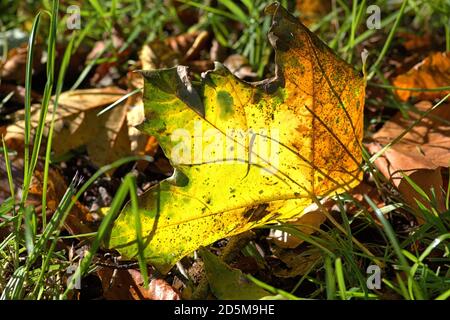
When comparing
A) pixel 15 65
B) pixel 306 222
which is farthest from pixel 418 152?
pixel 15 65

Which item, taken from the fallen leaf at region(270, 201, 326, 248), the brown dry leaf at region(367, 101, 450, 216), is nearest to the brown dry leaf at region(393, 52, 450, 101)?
the brown dry leaf at region(367, 101, 450, 216)

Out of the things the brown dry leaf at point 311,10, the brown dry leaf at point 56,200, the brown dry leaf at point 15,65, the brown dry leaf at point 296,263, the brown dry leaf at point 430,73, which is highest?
the brown dry leaf at point 311,10

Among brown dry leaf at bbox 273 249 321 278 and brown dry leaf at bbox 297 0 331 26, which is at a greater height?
brown dry leaf at bbox 297 0 331 26

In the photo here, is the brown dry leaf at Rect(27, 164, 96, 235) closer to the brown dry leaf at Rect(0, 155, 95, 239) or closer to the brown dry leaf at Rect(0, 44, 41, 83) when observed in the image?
the brown dry leaf at Rect(0, 155, 95, 239)

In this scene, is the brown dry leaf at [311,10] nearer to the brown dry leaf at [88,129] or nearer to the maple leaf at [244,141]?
the brown dry leaf at [88,129]

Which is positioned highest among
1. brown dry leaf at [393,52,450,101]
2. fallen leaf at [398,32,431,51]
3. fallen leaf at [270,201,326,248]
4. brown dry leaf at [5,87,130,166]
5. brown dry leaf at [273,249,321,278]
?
fallen leaf at [398,32,431,51]

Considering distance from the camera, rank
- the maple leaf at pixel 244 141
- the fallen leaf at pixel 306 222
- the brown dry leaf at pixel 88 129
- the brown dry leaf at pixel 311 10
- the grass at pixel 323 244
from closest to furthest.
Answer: the grass at pixel 323 244 → the maple leaf at pixel 244 141 → the fallen leaf at pixel 306 222 → the brown dry leaf at pixel 88 129 → the brown dry leaf at pixel 311 10

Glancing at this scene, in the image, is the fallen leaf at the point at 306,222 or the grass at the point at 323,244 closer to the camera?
the grass at the point at 323,244

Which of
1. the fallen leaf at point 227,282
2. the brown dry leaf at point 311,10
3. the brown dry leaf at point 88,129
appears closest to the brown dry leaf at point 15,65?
the brown dry leaf at point 88,129

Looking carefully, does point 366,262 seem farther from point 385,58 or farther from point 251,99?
point 385,58
